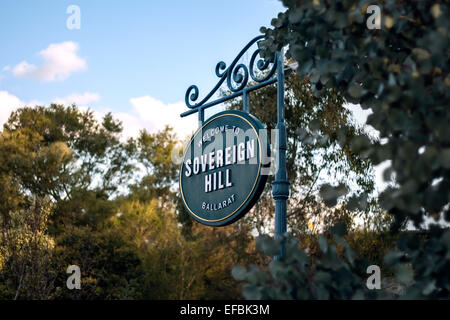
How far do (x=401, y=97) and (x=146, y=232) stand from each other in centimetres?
2207

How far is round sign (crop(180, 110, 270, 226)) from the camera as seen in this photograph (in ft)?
15.8

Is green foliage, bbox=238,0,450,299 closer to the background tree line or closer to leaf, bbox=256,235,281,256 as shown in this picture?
leaf, bbox=256,235,281,256

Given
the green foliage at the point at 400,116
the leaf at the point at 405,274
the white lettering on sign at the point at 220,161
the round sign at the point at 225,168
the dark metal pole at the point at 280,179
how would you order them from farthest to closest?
the white lettering on sign at the point at 220,161, the round sign at the point at 225,168, the dark metal pole at the point at 280,179, the leaf at the point at 405,274, the green foliage at the point at 400,116

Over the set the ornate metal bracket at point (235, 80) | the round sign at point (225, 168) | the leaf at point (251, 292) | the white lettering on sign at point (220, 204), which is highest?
the ornate metal bracket at point (235, 80)

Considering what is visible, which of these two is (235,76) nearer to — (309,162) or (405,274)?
(405,274)

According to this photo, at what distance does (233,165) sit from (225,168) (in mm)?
121

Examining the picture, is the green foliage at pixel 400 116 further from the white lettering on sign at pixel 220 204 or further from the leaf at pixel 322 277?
the white lettering on sign at pixel 220 204

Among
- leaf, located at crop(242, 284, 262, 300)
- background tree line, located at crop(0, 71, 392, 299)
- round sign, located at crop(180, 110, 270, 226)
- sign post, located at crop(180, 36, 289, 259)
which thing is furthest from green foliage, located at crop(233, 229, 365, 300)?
background tree line, located at crop(0, 71, 392, 299)

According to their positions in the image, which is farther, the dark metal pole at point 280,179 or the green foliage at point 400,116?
the dark metal pole at point 280,179

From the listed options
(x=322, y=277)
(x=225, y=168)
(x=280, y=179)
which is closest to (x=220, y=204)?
(x=225, y=168)

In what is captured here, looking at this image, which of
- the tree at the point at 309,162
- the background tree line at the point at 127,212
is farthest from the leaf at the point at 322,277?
the tree at the point at 309,162

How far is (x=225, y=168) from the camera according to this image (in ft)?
16.8

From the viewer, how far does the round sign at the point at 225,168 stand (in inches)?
189
